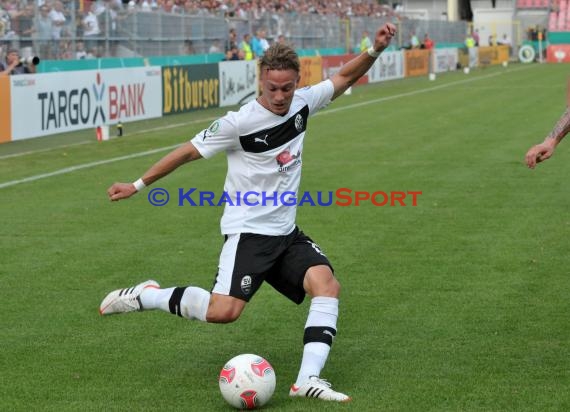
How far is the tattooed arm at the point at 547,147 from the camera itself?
6.95m

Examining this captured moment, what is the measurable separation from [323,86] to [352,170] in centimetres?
1011

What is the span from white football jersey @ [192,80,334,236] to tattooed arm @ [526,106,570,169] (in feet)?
4.56

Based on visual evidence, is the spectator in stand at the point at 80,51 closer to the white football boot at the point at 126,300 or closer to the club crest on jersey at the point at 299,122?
the white football boot at the point at 126,300

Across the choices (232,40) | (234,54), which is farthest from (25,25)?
(232,40)

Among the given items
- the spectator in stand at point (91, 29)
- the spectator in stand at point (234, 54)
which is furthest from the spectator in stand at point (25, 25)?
the spectator in stand at point (234, 54)

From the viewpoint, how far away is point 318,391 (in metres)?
6.20

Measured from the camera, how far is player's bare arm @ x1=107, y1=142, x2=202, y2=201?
6.48 meters

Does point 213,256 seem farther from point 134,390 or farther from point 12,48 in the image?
point 12,48

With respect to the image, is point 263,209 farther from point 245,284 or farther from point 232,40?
point 232,40

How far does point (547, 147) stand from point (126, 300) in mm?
2724

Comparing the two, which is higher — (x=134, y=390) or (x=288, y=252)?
(x=288, y=252)

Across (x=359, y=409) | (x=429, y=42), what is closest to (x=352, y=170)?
(x=359, y=409)

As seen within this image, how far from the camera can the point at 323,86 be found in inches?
275

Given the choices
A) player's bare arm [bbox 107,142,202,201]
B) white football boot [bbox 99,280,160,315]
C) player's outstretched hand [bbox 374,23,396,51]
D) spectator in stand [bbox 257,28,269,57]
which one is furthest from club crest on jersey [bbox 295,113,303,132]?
spectator in stand [bbox 257,28,269,57]
